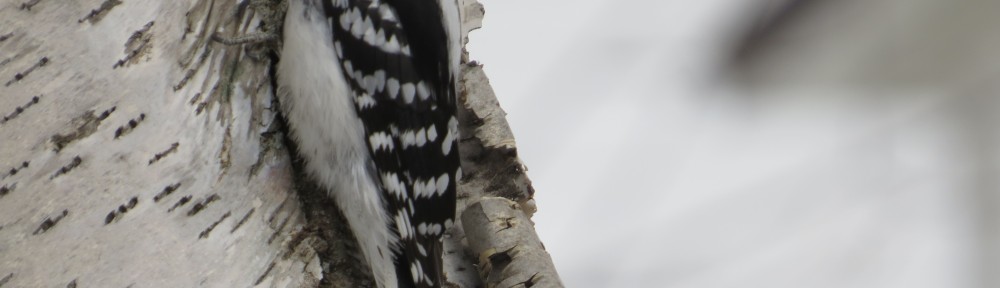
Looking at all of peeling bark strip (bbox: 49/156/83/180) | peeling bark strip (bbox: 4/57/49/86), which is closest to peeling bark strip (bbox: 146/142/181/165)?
peeling bark strip (bbox: 49/156/83/180)

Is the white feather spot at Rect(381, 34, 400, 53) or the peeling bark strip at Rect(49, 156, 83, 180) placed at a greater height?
the white feather spot at Rect(381, 34, 400, 53)

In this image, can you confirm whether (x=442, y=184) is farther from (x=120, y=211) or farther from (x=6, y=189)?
(x=6, y=189)

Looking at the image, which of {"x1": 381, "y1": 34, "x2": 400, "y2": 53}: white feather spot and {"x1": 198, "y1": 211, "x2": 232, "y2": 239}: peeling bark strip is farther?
{"x1": 381, "y1": 34, "x2": 400, "y2": 53}: white feather spot

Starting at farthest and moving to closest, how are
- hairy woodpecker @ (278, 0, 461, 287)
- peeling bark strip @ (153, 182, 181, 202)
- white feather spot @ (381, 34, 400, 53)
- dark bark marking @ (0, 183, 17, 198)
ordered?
white feather spot @ (381, 34, 400, 53) < hairy woodpecker @ (278, 0, 461, 287) < peeling bark strip @ (153, 182, 181, 202) < dark bark marking @ (0, 183, 17, 198)

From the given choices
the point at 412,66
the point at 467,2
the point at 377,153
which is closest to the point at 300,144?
the point at 377,153

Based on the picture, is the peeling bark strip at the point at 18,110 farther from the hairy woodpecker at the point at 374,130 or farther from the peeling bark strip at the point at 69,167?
the hairy woodpecker at the point at 374,130

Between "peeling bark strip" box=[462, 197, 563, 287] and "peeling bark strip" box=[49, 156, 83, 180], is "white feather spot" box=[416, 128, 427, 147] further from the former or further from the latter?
"peeling bark strip" box=[49, 156, 83, 180]

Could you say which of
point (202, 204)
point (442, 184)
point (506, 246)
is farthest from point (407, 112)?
point (202, 204)
